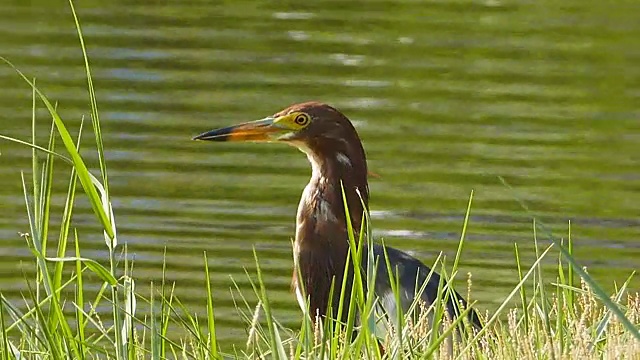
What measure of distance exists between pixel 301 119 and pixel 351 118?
20.2ft

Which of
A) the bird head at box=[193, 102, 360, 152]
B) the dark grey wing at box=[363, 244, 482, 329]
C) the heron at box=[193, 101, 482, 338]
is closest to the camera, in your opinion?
the dark grey wing at box=[363, 244, 482, 329]

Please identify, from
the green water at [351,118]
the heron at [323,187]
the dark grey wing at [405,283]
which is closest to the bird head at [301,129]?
the heron at [323,187]

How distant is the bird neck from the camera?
20.5 feet

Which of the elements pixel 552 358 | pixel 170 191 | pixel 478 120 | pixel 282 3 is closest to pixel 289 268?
pixel 170 191

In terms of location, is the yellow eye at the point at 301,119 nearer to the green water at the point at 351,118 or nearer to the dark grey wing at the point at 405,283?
the dark grey wing at the point at 405,283

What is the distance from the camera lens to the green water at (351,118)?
9727mm

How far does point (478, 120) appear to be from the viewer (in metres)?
12.6

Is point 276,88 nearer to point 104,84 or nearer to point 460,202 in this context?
point 104,84

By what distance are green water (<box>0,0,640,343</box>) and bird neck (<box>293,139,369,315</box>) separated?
6.30 ft

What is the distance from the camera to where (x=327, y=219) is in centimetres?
632

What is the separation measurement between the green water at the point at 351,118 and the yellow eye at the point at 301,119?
78.6 inches

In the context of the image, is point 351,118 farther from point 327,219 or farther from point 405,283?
point 405,283

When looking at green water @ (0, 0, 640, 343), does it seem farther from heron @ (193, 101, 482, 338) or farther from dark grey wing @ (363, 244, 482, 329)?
dark grey wing @ (363, 244, 482, 329)

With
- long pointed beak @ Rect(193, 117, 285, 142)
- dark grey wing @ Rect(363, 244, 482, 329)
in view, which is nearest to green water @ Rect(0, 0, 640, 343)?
long pointed beak @ Rect(193, 117, 285, 142)
